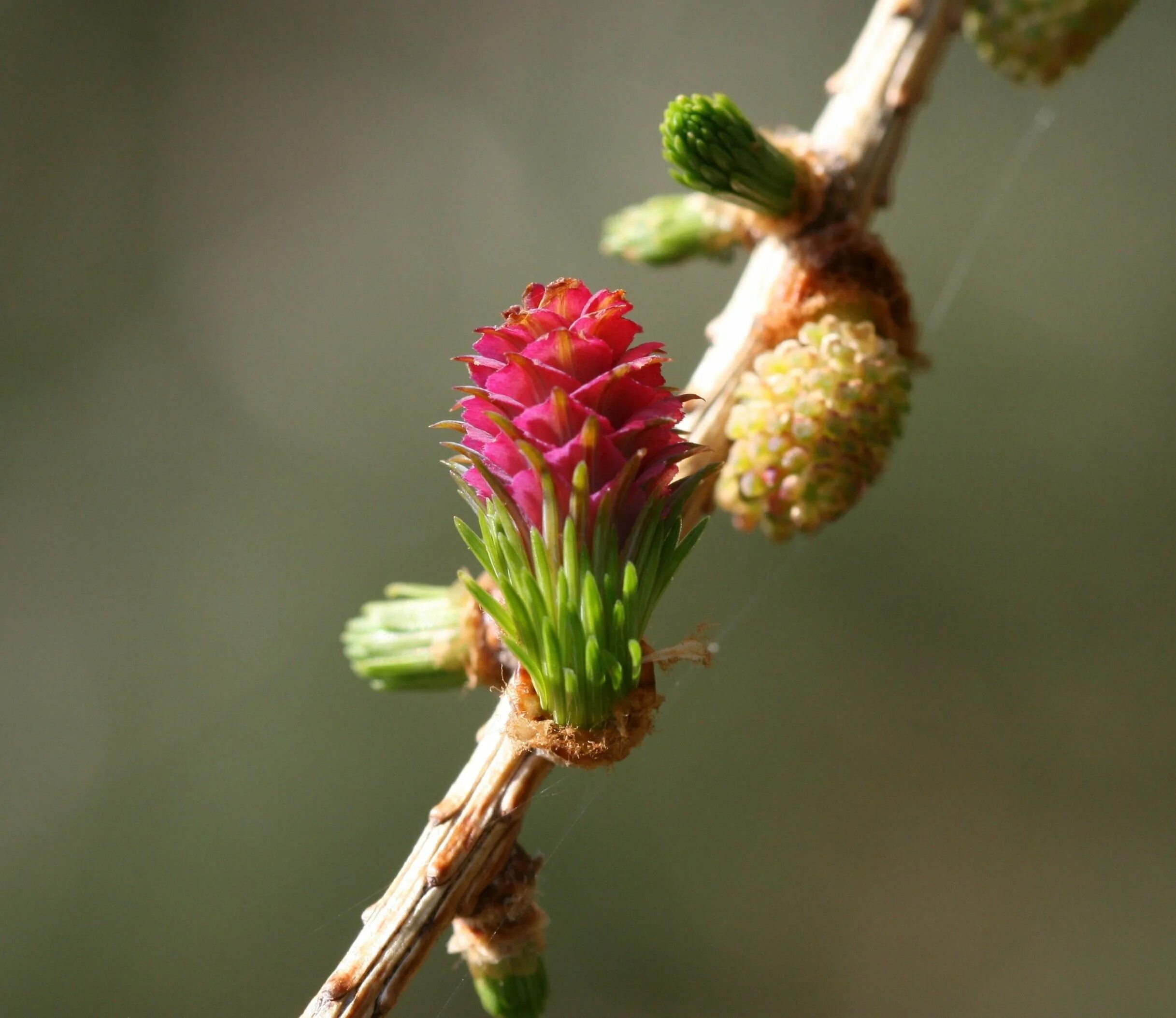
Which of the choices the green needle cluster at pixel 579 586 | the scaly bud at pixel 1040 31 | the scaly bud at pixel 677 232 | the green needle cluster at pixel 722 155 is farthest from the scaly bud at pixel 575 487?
the scaly bud at pixel 1040 31

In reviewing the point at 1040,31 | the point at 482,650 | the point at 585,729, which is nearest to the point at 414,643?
the point at 482,650

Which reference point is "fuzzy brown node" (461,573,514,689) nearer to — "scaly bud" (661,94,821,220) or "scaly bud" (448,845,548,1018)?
"scaly bud" (448,845,548,1018)

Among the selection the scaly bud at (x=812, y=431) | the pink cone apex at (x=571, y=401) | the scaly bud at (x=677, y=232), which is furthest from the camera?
the scaly bud at (x=677, y=232)

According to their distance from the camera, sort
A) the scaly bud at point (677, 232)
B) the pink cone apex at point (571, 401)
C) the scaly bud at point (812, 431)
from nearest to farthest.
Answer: the pink cone apex at point (571, 401), the scaly bud at point (812, 431), the scaly bud at point (677, 232)

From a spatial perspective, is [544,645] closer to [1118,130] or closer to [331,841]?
[331,841]

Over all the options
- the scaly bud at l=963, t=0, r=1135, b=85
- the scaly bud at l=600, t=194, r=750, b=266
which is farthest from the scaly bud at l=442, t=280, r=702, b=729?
the scaly bud at l=963, t=0, r=1135, b=85

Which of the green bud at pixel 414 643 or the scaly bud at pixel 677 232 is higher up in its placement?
the scaly bud at pixel 677 232

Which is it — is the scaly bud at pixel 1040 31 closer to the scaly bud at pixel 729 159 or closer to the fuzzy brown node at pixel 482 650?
the scaly bud at pixel 729 159

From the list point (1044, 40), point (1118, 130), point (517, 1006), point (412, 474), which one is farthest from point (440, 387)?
point (517, 1006)
